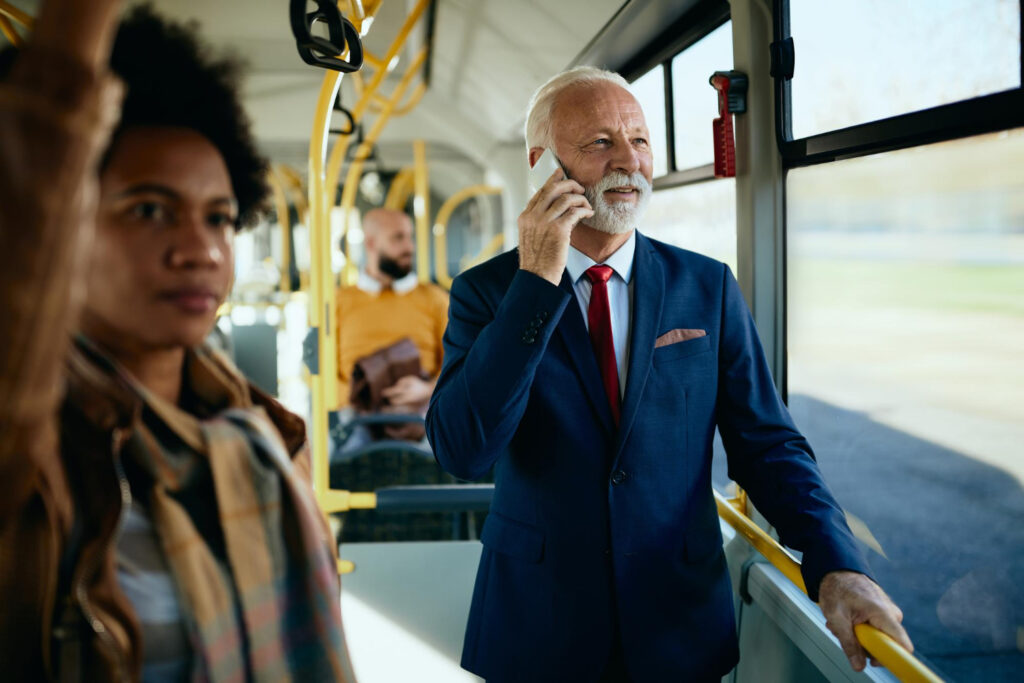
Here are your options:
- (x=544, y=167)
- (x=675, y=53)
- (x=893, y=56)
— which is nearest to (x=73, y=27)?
(x=544, y=167)

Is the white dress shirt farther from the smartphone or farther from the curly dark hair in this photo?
the curly dark hair

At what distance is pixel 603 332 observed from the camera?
154 cm

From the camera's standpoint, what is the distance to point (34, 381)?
1.63ft

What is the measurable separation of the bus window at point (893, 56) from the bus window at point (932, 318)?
0.38 ft

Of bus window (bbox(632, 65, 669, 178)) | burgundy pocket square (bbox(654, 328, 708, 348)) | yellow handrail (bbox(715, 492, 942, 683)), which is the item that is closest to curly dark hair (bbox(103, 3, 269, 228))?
burgundy pocket square (bbox(654, 328, 708, 348))

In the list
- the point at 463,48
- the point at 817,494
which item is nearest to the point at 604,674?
the point at 817,494

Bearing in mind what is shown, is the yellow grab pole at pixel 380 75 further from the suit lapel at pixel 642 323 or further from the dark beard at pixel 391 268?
the suit lapel at pixel 642 323

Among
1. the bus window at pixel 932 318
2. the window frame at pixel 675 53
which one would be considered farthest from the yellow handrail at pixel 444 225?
the bus window at pixel 932 318

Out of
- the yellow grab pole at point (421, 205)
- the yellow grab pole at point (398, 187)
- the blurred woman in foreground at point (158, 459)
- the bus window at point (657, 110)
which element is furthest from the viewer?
the yellow grab pole at point (398, 187)

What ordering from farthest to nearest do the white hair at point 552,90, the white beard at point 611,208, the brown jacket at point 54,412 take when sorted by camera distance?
the white hair at point 552,90 → the white beard at point 611,208 → the brown jacket at point 54,412

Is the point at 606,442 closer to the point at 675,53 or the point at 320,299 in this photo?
the point at 320,299

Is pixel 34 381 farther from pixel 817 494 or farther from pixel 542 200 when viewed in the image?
pixel 817 494

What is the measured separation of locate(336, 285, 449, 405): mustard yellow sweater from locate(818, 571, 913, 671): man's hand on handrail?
359cm

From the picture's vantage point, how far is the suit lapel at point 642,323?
144cm
